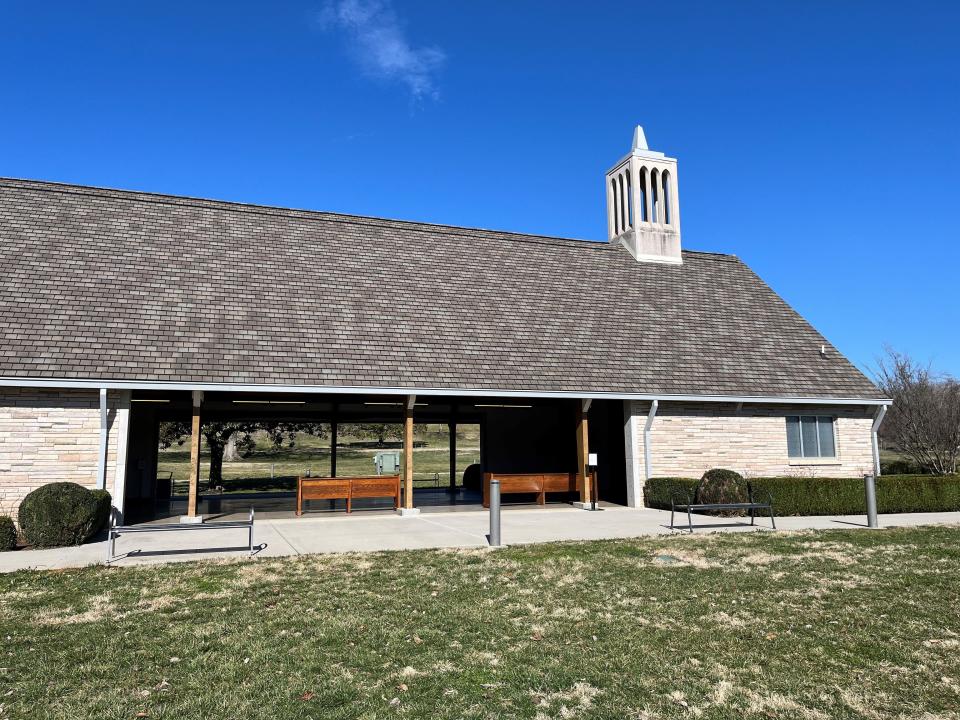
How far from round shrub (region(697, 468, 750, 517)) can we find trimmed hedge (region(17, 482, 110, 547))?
12683 mm

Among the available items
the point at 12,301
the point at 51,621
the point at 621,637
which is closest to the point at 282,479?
the point at 12,301

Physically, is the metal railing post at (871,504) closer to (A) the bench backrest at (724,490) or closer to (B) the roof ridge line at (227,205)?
(A) the bench backrest at (724,490)

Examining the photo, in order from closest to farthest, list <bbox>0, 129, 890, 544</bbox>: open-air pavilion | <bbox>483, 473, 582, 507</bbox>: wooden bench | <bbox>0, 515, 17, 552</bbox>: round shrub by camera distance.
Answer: <bbox>0, 515, 17, 552</bbox>: round shrub
<bbox>0, 129, 890, 544</bbox>: open-air pavilion
<bbox>483, 473, 582, 507</bbox>: wooden bench

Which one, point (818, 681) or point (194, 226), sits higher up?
point (194, 226)

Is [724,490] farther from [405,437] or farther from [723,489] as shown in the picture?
[405,437]

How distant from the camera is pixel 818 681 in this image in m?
5.43

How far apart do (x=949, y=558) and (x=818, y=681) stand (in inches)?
261

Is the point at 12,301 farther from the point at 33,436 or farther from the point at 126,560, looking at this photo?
the point at 126,560

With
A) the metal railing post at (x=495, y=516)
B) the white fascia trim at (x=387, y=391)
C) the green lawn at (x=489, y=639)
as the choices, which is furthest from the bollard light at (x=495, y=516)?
the white fascia trim at (x=387, y=391)

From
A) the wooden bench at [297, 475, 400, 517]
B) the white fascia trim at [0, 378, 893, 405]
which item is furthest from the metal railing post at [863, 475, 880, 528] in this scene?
the wooden bench at [297, 475, 400, 517]

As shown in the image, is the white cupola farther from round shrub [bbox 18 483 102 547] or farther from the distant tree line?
round shrub [bbox 18 483 102 547]

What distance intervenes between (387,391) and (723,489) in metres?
8.00

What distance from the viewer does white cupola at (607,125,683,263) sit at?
80.6 feet

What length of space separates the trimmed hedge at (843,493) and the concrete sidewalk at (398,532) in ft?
1.51
